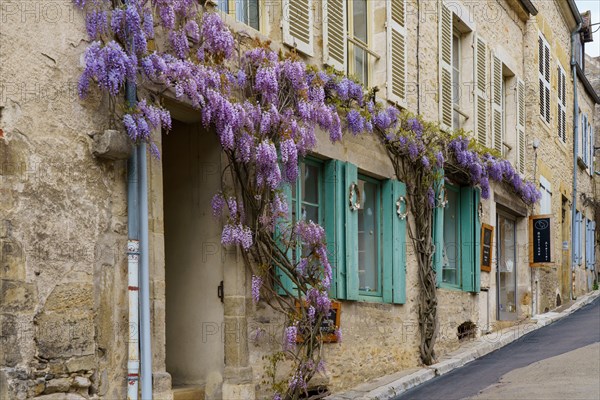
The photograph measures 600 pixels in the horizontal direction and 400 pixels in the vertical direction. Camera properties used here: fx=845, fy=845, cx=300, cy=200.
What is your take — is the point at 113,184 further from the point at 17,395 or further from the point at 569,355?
the point at 569,355

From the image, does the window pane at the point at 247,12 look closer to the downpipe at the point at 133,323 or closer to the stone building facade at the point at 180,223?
the stone building facade at the point at 180,223

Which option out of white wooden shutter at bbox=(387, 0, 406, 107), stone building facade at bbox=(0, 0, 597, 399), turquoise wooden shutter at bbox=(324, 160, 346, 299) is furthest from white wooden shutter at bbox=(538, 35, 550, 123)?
turquoise wooden shutter at bbox=(324, 160, 346, 299)

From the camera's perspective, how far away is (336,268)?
7.86m

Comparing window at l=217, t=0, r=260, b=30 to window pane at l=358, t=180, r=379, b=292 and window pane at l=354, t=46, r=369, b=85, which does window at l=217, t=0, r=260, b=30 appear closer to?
window pane at l=354, t=46, r=369, b=85

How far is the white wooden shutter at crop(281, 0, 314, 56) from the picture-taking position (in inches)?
292

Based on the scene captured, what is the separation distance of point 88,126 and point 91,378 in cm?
158

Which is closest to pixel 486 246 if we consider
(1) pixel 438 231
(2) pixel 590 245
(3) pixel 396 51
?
(1) pixel 438 231

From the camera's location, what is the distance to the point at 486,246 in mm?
11945

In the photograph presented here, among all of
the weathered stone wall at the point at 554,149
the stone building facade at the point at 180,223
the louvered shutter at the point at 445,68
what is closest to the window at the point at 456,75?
the stone building facade at the point at 180,223

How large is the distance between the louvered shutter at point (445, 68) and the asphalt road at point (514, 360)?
3.00 meters

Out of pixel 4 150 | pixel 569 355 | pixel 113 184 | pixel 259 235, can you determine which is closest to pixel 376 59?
pixel 259 235

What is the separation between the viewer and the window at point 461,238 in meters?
11.0

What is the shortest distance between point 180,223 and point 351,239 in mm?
1837

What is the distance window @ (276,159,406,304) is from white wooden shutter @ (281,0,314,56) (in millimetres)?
1054
